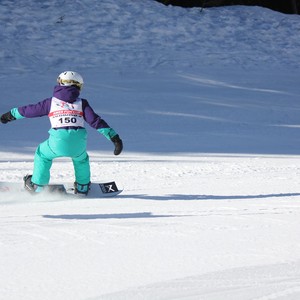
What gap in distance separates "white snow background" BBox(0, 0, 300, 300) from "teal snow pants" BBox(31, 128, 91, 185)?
25cm

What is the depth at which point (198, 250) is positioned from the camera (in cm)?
491

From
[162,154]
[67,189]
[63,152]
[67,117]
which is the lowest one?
[162,154]

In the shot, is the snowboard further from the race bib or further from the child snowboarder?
the race bib

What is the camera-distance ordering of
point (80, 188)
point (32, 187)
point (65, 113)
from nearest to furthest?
point (65, 113), point (32, 187), point (80, 188)

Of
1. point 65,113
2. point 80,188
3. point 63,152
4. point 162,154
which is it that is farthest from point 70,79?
point 162,154

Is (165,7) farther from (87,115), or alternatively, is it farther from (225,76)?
(87,115)

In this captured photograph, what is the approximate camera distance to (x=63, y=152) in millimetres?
7719

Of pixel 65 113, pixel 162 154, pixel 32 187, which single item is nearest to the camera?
pixel 65 113

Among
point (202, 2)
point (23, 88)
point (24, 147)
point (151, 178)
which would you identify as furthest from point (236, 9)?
point (151, 178)

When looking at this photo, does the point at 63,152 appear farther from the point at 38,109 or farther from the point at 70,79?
the point at 70,79

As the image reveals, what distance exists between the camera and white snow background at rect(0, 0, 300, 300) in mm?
4340

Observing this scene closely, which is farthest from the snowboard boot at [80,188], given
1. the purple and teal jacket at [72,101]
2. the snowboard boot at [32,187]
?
the purple and teal jacket at [72,101]

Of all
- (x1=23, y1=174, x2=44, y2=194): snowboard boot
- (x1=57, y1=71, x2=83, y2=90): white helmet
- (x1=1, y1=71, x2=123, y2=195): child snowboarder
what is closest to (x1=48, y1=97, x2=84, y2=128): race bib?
(x1=1, y1=71, x2=123, y2=195): child snowboarder

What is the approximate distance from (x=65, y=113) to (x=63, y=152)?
35cm
